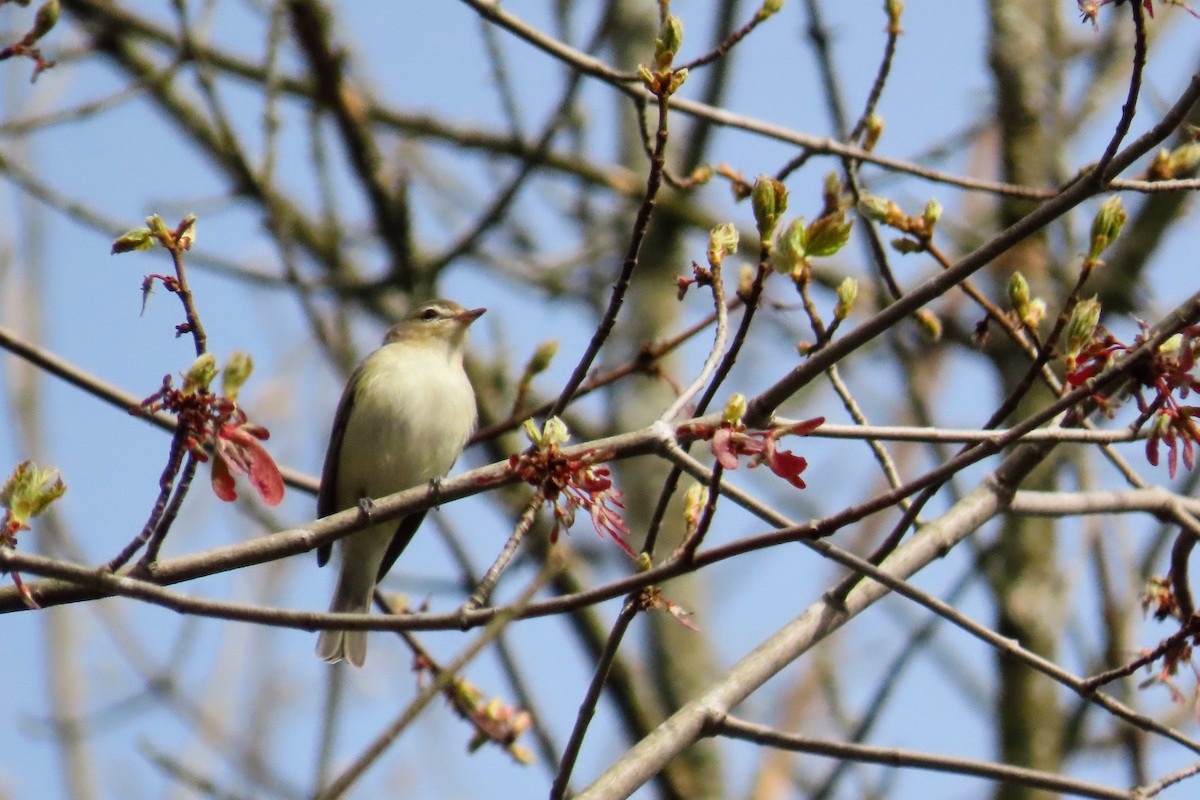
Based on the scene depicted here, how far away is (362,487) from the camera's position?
20.3 ft

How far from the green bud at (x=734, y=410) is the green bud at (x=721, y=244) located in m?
0.34

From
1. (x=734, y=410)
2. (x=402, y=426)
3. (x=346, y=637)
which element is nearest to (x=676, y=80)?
(x=734, y=410)

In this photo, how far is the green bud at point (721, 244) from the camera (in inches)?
112

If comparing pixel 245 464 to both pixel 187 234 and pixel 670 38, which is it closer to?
pixel 187 234

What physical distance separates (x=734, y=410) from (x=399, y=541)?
146 inches

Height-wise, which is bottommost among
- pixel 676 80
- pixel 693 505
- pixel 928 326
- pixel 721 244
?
pixel 693 505

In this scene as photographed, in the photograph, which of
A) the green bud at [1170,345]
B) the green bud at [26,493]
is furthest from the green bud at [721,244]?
the green bud at [26,493]

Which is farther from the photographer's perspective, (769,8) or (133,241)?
(769,8)

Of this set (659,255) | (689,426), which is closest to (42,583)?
(689,426)

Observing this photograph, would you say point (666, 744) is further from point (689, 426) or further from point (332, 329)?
point (332, 329)

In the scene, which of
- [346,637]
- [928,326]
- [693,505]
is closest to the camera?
[693,505]

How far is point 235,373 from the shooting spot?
2615 mm

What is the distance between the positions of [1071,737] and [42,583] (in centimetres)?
492

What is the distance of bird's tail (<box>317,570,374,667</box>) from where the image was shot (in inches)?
208
